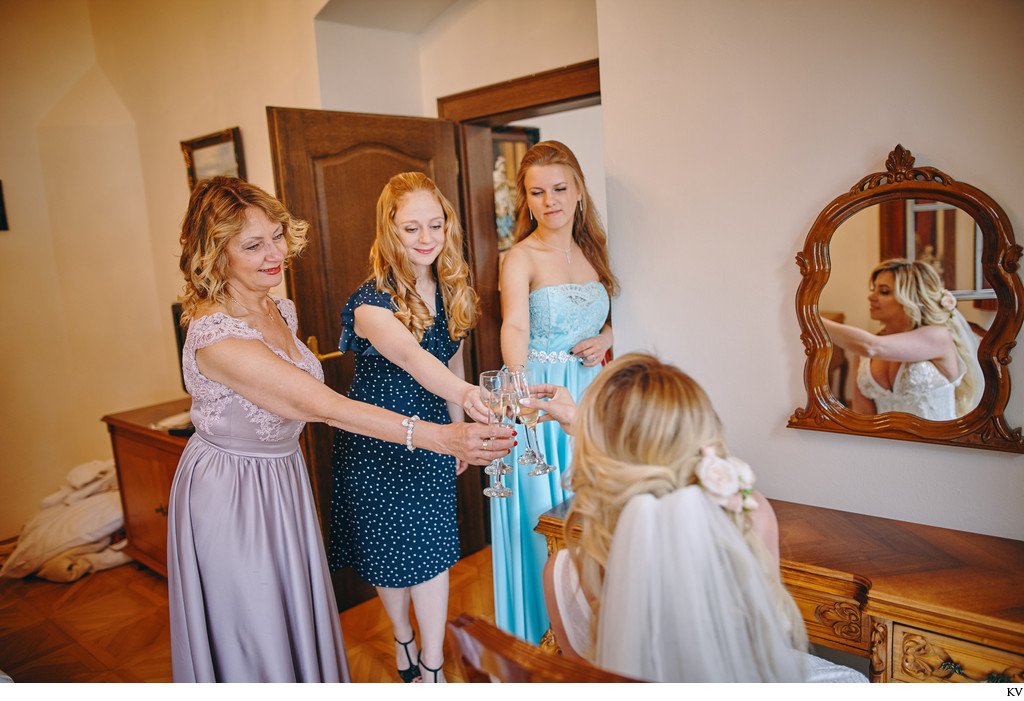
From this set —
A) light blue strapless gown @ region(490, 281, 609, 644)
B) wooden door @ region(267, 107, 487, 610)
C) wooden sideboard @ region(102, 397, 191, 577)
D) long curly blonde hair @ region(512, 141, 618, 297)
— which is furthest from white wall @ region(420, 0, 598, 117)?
wooden sideboard @ region(102, 397, 191, 577)

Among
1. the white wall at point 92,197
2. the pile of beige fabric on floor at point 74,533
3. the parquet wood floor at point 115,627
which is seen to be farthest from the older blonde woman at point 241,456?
the pile of beige fabric on floor at point 74,533

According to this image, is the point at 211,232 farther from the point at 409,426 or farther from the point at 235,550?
the point at 235,550

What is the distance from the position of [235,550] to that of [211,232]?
917 mm

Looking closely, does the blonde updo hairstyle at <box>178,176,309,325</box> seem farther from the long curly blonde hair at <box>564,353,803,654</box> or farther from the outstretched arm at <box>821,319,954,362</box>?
the outstretched arm at <box>821,319,954,362</box>

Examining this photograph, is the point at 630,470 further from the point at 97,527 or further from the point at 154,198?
the point at 154,198

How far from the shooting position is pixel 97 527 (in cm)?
402

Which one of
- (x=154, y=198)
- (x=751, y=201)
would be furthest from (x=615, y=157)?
(x=154, y=198)

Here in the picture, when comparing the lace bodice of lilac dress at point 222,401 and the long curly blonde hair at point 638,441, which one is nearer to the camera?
the long curly blonde hair at point 638,441

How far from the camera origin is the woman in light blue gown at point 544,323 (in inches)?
103

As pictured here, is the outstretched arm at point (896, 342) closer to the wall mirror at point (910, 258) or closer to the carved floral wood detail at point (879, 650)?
the wall mirror at point (910, 258)

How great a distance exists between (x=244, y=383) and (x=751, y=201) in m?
1.57

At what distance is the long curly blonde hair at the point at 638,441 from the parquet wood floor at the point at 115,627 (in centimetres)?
181

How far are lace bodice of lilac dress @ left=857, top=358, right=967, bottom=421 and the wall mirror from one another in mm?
25

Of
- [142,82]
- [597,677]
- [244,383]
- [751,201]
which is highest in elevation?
[142,82]
